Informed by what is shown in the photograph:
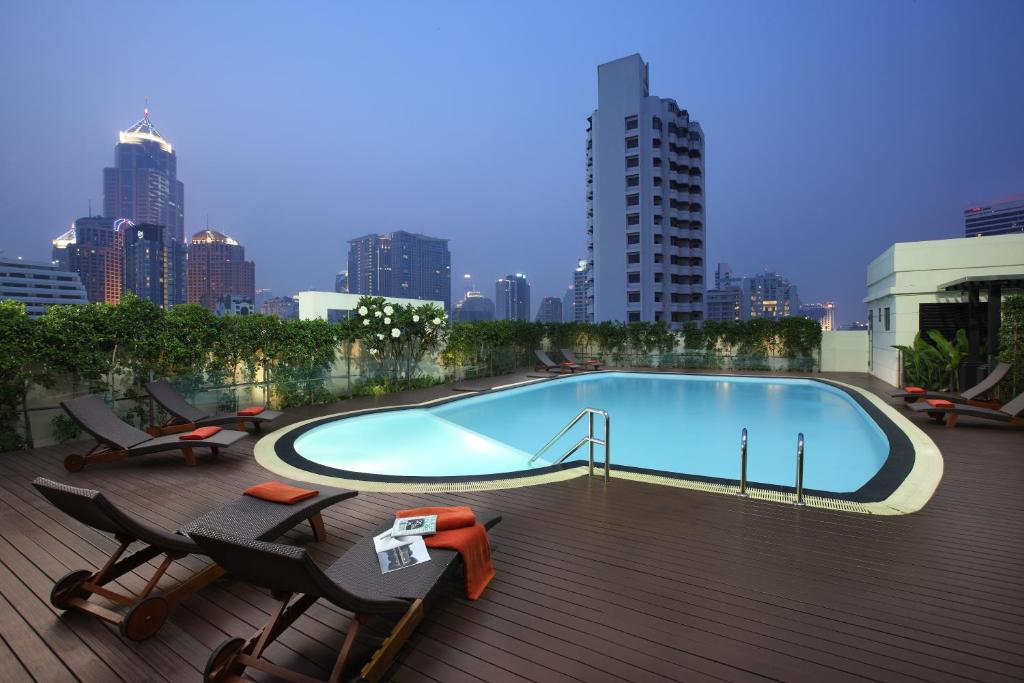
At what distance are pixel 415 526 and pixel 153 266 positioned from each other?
5510 centimetres

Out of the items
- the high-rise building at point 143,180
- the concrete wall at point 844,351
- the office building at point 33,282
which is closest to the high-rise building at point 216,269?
the office building at point 33,282

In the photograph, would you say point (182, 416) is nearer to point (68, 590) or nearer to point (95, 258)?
point (68, 590)

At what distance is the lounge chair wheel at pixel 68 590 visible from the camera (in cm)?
286

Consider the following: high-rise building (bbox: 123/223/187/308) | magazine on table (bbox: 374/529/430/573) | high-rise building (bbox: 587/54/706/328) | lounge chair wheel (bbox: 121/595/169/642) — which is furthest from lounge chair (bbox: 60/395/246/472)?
high-rise building (bbox: 123/223/187/308)

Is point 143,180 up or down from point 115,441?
up

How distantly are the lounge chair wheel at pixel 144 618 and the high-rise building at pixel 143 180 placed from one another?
394 ft

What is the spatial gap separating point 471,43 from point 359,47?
2959cm

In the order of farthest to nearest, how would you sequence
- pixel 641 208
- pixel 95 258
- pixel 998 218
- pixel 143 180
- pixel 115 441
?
pixel 143 180 < pixel 641 208 < pixel 95 258 < pixel 998 218 < pixel 115 441

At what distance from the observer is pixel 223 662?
90.0 inches

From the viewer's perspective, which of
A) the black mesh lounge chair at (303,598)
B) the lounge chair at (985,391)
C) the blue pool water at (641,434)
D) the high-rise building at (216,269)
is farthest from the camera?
the high-rise building at (216,269)

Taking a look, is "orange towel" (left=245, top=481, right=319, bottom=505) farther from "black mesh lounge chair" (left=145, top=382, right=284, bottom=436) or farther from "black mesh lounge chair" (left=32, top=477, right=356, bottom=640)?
"black mesh lounge chair" (left=145, top=382, right=284, bottom=436)

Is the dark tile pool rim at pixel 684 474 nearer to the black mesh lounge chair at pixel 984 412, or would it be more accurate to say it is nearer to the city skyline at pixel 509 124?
the black mesh lounge chair at pixel 984 412

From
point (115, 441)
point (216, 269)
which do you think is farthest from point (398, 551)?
point (216, 269)

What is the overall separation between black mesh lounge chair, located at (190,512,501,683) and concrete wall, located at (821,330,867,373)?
17800mm
